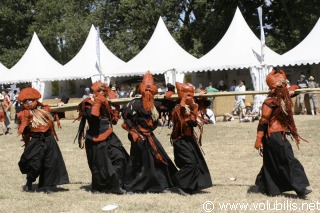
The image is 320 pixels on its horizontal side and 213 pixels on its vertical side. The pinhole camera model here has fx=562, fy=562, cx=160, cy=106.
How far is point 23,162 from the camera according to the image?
893 centimetres

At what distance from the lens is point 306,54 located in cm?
2256

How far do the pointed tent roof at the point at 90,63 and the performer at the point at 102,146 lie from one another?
60.1 feet

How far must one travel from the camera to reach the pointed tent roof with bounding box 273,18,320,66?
874 inches

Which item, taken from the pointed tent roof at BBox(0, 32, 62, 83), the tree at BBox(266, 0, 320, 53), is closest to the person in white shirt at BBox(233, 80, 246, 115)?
the pointed tent roof at BBox(0, 32, 62, 83)

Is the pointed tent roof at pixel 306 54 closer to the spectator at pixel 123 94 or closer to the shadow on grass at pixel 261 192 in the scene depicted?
the spectator at pixel 123 94

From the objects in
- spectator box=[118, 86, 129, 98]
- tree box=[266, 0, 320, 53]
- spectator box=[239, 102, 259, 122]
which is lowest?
spectator box=[239, 102, 259, 122]

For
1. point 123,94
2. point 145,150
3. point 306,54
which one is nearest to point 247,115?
point 306,54

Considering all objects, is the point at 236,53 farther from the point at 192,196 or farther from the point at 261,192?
the point at 192,196

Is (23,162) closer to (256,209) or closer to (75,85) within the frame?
(256,209)

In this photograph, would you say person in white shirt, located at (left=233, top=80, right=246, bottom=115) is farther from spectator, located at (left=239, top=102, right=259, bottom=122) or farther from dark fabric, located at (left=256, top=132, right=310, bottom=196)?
dark fabric, located at (left=256, top=132, right=310, bottom=196)

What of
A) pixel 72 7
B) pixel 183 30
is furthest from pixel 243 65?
pixel 72 7

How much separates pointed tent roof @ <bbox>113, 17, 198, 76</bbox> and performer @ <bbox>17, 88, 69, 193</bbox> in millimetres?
16052

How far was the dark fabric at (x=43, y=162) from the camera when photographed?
8.85m

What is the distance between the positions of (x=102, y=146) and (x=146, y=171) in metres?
0.81
